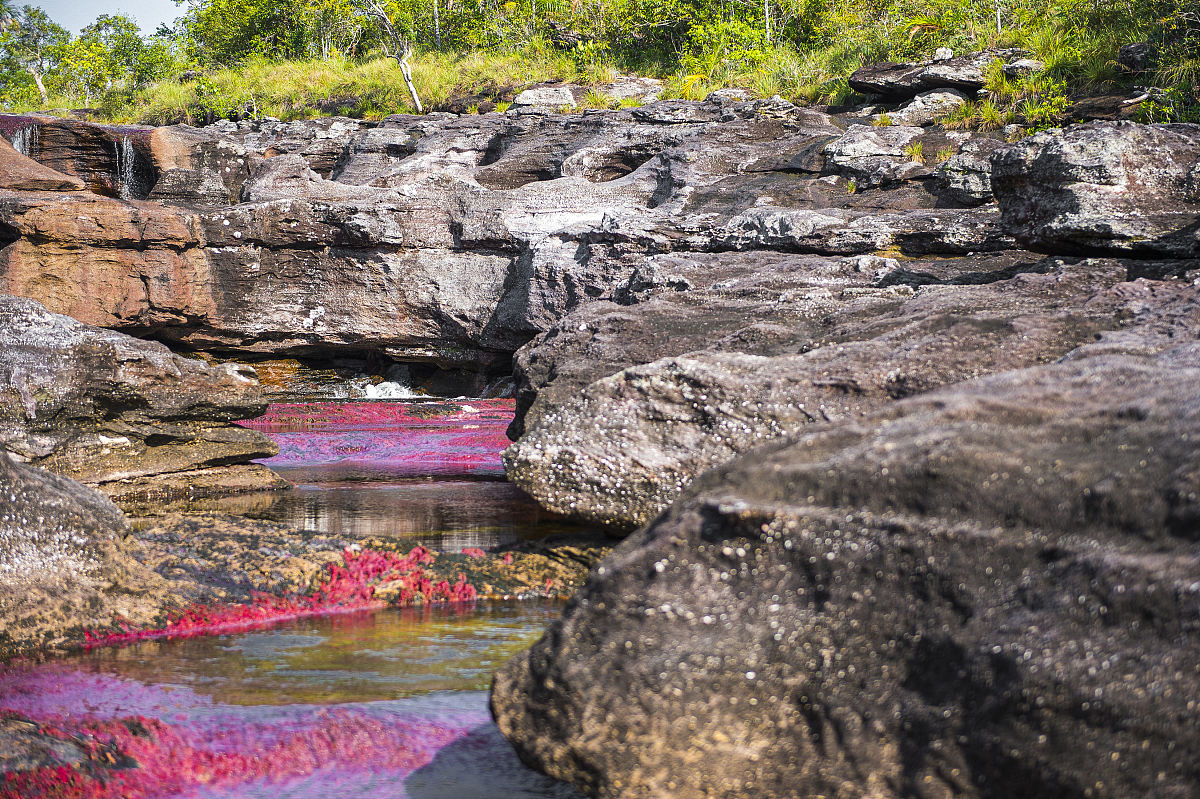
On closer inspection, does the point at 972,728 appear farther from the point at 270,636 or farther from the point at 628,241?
the point at 628,241

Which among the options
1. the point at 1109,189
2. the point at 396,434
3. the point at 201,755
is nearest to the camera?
the point at 201,755

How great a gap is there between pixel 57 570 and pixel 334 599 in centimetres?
126

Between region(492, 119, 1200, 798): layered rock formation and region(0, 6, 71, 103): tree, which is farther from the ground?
region(0, 6, 71, 103): tree

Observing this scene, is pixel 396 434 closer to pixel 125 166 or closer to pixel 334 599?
pixel 334 599

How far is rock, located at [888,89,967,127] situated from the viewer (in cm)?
1652

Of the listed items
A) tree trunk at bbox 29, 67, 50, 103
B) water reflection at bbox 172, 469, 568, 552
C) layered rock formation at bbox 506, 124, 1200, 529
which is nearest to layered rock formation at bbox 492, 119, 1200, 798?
layered rock formation at bbox 506, 124, 1200, 529

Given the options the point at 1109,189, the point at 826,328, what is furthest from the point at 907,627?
the point at 1109,189

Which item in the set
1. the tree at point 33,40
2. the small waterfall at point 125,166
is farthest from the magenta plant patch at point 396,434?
the tree at point 33,40

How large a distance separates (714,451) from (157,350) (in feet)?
18.3

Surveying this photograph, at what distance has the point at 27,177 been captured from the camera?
51.8 ft

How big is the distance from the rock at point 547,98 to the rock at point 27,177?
9909mm

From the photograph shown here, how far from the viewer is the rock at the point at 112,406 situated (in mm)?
7207

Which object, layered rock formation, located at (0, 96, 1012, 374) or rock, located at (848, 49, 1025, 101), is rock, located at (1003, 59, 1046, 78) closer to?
rock, located at (848, 49, 1025, 101)

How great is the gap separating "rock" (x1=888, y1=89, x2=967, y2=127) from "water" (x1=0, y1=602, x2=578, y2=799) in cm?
1479
